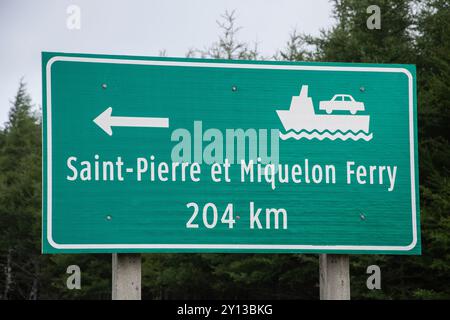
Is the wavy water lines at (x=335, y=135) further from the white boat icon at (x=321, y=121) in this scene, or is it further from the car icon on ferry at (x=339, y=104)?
the car icon on ferry at (x=339, y=104)

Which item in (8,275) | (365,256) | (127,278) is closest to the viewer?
(127,278)

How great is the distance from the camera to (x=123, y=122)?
5.54m

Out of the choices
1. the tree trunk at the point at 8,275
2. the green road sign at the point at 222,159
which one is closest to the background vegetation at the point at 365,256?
the tree trunk at the point at 8,275

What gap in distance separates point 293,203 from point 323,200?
23cm

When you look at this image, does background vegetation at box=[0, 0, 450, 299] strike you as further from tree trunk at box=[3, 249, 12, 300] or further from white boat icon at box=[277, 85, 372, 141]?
white boat icon at box=[277, 85, 372, 141]

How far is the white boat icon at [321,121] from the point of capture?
5.68 metres

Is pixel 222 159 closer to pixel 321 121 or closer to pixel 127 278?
pixel 321 121

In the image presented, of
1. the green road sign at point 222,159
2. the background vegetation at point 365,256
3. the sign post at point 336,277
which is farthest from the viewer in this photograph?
the background vegetation at point 365,256

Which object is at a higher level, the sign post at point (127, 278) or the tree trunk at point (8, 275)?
the sign post at point (127, 278)

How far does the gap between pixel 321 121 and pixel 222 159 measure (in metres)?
0.82

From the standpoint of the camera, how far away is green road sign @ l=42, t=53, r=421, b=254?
5.46m

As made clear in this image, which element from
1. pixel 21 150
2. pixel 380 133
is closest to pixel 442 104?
pixel 380 133

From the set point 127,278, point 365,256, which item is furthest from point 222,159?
point 365,256

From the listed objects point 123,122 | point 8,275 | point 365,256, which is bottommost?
point 8,275
